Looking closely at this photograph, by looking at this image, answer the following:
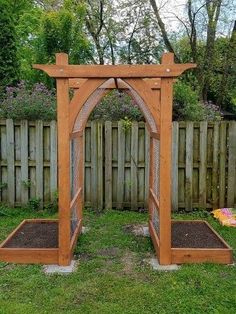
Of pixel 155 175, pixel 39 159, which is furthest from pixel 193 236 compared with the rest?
pixel 39 159

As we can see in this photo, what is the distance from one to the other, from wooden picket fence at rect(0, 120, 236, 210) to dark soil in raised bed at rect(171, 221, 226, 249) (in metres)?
1.14

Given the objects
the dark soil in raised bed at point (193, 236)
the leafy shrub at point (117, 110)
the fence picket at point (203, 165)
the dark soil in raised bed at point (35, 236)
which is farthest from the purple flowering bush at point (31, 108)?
the dark soil in raised bed at point (193, 236)

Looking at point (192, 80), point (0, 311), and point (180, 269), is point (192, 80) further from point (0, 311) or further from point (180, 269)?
point (0, 311)

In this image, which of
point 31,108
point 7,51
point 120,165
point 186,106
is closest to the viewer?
point 120,165

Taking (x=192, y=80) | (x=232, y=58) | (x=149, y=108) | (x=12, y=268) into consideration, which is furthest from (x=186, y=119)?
(x=232, y=58)

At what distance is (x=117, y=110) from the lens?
7.13 metres

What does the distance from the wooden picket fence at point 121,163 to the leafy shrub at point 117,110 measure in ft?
1.98

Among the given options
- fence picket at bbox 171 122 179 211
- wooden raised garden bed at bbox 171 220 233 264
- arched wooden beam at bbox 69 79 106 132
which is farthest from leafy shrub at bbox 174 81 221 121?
arched wooden beam at bbox 69 79 106 132

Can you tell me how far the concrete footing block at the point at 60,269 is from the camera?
3990 mm

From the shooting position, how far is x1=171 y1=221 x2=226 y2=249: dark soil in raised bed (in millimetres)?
4559

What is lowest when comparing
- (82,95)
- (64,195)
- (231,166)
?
(64,195)

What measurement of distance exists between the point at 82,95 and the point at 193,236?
221cm

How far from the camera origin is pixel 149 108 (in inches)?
163

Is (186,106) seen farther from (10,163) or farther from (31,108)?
(10,163)
